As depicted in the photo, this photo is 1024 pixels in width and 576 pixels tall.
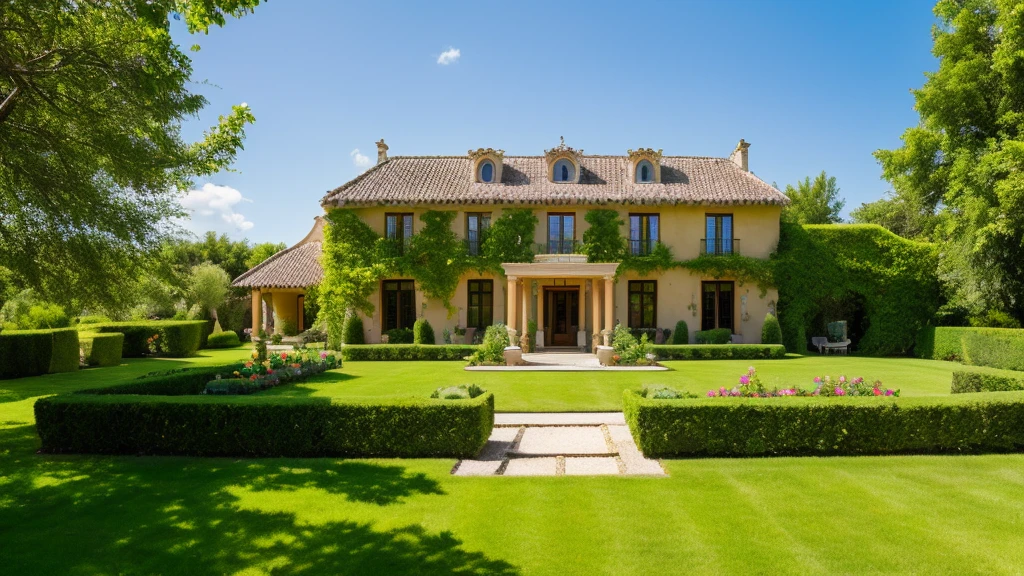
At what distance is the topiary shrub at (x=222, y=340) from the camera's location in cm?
2945

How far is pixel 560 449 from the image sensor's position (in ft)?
29.2

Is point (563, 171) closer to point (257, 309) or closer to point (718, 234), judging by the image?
point (718, 234)

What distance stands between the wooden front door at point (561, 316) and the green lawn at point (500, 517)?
17.4 m

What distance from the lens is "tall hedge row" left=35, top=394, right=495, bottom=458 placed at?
327 inches

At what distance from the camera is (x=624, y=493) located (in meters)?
6.71

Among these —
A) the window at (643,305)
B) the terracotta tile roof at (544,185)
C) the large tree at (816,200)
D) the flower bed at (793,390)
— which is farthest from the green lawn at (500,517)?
the large tree at (816,200)

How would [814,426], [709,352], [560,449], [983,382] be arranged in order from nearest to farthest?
[814,426], [560,449], [983,382], [709,352]

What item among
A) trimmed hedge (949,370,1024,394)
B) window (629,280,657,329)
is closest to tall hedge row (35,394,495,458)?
trimmed hedge (949,370,1024,394)

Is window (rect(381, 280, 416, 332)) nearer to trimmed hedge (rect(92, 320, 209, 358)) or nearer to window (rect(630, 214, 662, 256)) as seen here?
trimmed hedge (rect(92, 320, 209, 358))

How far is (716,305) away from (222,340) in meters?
25.4

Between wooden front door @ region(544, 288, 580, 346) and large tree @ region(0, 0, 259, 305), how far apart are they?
1649 cm

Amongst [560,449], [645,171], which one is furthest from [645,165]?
[560,449]

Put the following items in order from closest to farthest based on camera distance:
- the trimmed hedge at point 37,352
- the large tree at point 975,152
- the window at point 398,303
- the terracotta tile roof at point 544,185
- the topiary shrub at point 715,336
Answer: the trimmed hedge at point 37,352, the large tree at point 975,152, the topiary shrub at point 715,336, the terracotta tile roof at point 544,185, the window at point 398,303

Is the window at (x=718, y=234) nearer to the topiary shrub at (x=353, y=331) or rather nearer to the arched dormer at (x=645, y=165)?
the arched dormer at (x=645, y=165)
